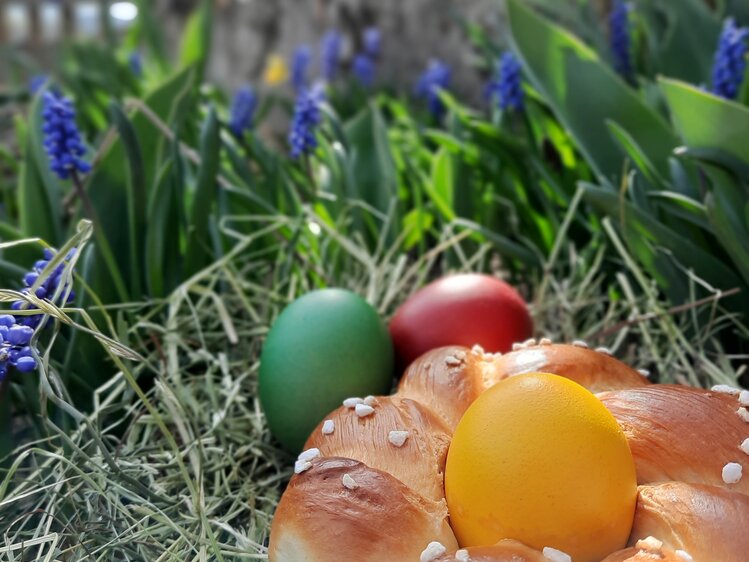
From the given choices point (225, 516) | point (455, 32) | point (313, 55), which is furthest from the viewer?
point (313, 55)

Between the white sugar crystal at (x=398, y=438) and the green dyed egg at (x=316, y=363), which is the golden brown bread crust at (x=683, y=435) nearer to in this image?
the white sugar crystal at (x=398, y=438)

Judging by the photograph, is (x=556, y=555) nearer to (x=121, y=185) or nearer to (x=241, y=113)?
(x=121, y=185)

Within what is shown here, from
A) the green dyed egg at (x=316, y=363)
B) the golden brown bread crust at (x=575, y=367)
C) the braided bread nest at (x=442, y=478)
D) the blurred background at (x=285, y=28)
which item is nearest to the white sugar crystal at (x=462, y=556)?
the braided bread nest at (x=442, y=478)

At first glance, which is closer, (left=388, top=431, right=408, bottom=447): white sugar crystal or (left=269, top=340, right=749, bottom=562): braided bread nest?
(left=269, top=340, right=749, bottom=562): braided bread nest

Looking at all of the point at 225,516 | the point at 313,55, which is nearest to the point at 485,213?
the point at 225,516

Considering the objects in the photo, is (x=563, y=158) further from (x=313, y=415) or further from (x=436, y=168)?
(x=313, y=415)

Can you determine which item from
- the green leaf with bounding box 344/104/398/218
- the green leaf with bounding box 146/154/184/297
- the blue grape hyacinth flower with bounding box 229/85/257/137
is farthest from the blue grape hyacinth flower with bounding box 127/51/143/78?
the green leaf with bounding box 146/154/184/297

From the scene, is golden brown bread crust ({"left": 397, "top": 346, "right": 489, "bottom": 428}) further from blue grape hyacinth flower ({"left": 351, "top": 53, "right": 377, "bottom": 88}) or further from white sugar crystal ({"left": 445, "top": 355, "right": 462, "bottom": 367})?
blue grape hyacinth flower ({"left": 351, "top": 53, "right": 377, "bottom": 88})

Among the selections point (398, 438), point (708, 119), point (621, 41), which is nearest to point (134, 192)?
point (398, 438)
